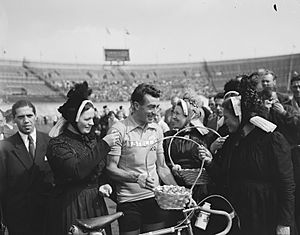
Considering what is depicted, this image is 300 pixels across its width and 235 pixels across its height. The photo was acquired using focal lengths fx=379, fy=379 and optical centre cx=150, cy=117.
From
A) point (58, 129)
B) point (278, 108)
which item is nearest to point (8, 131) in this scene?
point (58, 129)

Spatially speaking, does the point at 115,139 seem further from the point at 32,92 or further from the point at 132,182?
the point at 32,92

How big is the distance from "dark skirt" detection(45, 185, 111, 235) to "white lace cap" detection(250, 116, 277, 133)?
1.14 m

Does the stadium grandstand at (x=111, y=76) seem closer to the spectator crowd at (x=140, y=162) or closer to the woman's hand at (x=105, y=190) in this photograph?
the spectator crowd at (x=140, y=162)

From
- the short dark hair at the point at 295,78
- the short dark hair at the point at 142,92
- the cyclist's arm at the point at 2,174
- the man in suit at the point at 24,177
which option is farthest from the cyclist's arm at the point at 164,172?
the short dark hair at the point at 295,78

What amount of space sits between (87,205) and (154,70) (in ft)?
3.73

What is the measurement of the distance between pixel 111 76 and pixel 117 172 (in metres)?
0.77

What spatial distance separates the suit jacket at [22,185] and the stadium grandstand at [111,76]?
1.24 feet

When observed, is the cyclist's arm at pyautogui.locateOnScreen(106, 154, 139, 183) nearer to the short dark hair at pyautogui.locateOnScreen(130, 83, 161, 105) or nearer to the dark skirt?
the dark skirt

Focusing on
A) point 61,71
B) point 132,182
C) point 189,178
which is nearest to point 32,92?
point 61,71

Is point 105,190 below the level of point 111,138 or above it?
below

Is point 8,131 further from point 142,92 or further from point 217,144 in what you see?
point 217,144

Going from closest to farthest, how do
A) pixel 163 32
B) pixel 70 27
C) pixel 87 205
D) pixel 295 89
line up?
pixel 87 205
pixel 70 27
pixel 163 32
pixel 295 89

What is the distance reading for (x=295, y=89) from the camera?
11.1ft

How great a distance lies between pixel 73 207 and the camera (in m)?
2.49
